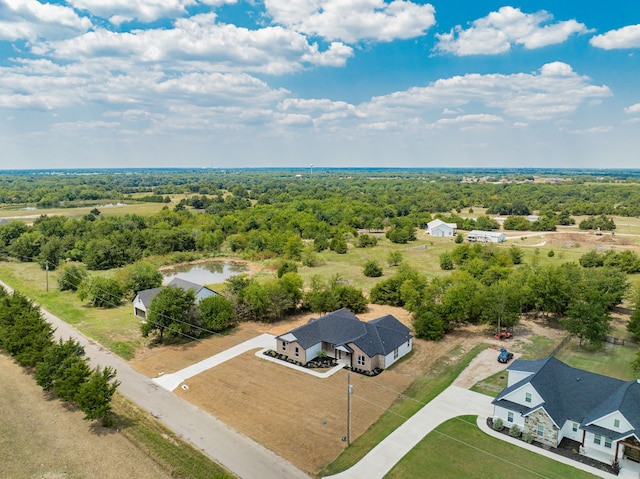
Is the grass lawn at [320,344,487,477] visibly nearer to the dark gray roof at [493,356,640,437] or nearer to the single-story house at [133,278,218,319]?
the dark gray roof at [493,356,640,437]

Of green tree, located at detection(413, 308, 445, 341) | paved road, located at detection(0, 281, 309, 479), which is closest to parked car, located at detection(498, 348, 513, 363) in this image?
green tree, located at detection(413, 308, 445, 341)

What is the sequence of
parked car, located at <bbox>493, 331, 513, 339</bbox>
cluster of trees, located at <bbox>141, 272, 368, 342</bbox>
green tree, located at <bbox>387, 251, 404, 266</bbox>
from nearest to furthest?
cluster of trees, located at <bbox>141, 272, 368, 342</bbox>
parked car, located at <bbox>493, 331, 513, 339</bbox>
green tree, located at <bbox>387, 251, 404, 266</bbox>

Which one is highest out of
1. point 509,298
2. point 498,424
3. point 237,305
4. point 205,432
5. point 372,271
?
point 509,298

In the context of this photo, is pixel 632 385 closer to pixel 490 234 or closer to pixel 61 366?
pixel 61 366

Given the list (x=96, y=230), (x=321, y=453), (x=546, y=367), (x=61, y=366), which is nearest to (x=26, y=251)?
(x=96, y=230)

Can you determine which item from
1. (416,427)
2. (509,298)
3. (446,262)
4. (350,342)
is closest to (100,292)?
(350,342)

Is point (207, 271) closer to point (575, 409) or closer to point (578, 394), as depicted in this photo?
point (578, 394)

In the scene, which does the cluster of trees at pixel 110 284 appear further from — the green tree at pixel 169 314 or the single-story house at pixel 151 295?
the green tree at pixel 169 314
